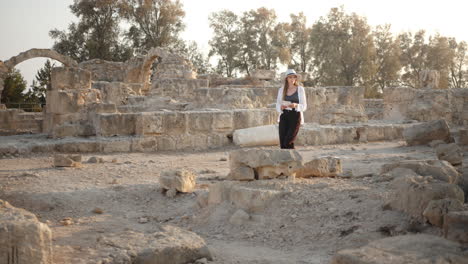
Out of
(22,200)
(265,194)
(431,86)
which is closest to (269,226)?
(265,194)

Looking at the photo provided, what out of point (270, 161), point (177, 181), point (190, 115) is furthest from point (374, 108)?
point (177, 181)

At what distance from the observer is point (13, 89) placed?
26688 millimetres

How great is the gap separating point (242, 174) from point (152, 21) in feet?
99.7

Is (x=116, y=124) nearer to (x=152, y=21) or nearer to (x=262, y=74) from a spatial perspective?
(x=262, y=74)

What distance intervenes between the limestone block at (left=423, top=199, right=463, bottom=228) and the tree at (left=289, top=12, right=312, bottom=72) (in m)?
32.7

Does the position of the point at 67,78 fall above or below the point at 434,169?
above

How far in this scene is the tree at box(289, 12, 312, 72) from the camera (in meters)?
35.6

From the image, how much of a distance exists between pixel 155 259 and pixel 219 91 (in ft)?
28.0

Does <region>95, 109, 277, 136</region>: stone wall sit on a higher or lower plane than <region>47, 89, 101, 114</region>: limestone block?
lower

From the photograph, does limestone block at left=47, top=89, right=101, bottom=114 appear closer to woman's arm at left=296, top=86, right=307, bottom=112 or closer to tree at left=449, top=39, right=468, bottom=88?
woman's arm at left=296, top=86, right=307, bottom=112

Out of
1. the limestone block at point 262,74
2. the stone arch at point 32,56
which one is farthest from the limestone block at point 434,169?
the stone arch at point 32,56

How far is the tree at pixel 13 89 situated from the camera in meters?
26.3

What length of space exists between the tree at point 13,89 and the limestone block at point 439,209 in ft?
85.2

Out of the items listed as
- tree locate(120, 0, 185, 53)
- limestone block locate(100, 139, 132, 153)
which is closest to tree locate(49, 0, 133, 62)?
tree locate(120, 0, 185, 53)
